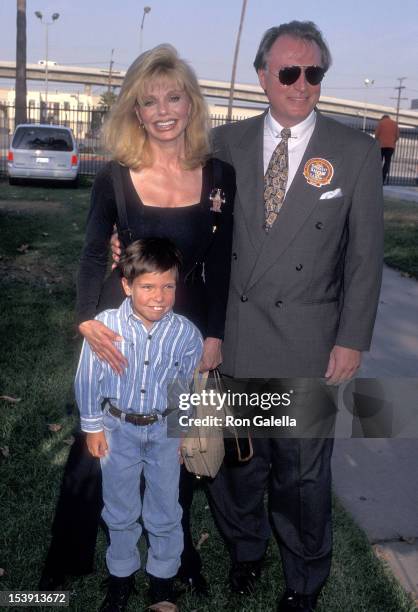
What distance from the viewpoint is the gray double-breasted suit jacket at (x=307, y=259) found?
9.22 feet

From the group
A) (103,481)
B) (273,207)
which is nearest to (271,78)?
(273,207)

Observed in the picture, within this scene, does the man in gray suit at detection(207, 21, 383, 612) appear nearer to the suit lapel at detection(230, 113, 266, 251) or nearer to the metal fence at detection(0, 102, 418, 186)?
the suit lapel at detection(230, 113, 266, 251)

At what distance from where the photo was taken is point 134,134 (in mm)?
2840

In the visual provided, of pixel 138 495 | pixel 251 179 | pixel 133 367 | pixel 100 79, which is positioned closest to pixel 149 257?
pixel 133 367

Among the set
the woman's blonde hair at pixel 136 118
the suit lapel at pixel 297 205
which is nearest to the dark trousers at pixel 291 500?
the suit lapel at pixel 297 205

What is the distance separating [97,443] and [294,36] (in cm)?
180

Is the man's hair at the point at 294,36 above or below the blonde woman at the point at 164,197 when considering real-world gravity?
above

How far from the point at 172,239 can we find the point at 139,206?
0.18 m

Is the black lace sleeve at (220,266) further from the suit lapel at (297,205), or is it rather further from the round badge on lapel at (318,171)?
the round badge on lapel at (318,171)

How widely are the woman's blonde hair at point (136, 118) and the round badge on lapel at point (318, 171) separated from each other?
0.43m

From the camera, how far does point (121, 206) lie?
2758mm

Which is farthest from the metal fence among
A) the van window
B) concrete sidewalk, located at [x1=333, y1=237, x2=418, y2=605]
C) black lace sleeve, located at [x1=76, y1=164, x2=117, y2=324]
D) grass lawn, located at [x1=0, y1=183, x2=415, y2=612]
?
black lace sleeve, located at [x1=76, y1=164, x2=117, y2=324]

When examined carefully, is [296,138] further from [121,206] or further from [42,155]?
[42,155]

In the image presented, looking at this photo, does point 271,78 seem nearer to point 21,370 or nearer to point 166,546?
point 166,546
